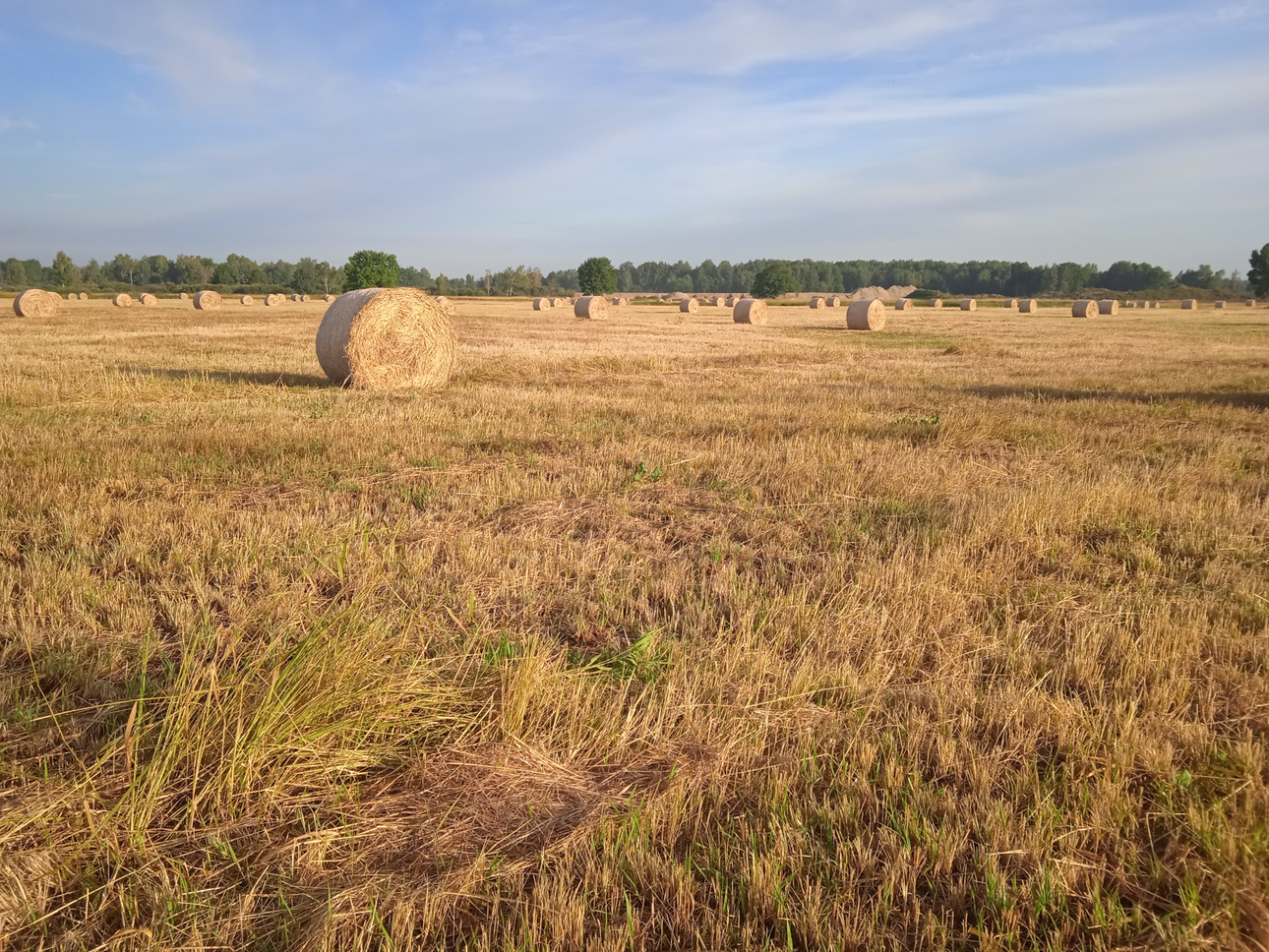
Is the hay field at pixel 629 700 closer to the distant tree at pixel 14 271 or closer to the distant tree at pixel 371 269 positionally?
the distant tree at pixel 371 269

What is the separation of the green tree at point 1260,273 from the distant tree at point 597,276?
84.2 meters

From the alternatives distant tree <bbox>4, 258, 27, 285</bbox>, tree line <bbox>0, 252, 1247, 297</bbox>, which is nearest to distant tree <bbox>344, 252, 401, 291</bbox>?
tree line <bbox>0, 252, 1247, 297</bbox>

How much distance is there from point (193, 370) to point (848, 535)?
13.5 metres

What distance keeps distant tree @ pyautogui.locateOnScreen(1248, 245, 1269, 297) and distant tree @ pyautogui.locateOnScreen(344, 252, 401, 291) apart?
345 ft

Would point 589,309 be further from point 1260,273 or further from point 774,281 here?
point 1260,273

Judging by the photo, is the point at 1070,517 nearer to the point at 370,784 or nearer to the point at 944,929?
the point at 944,929

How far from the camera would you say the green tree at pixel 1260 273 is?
98.6 meters

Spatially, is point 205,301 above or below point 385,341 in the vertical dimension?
above

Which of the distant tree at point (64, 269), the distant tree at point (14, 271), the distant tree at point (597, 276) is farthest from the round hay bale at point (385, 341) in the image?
the distant tree at point (14, 271)

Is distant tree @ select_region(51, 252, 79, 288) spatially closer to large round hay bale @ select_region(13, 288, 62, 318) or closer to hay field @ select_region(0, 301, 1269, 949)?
large round hay bale @ select_region(13, 288, 62, 318)

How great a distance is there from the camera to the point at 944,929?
7.61 feet

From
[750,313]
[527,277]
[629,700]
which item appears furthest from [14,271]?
[629,700]

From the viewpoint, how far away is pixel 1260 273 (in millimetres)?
100500

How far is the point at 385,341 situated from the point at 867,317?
84.3ft
